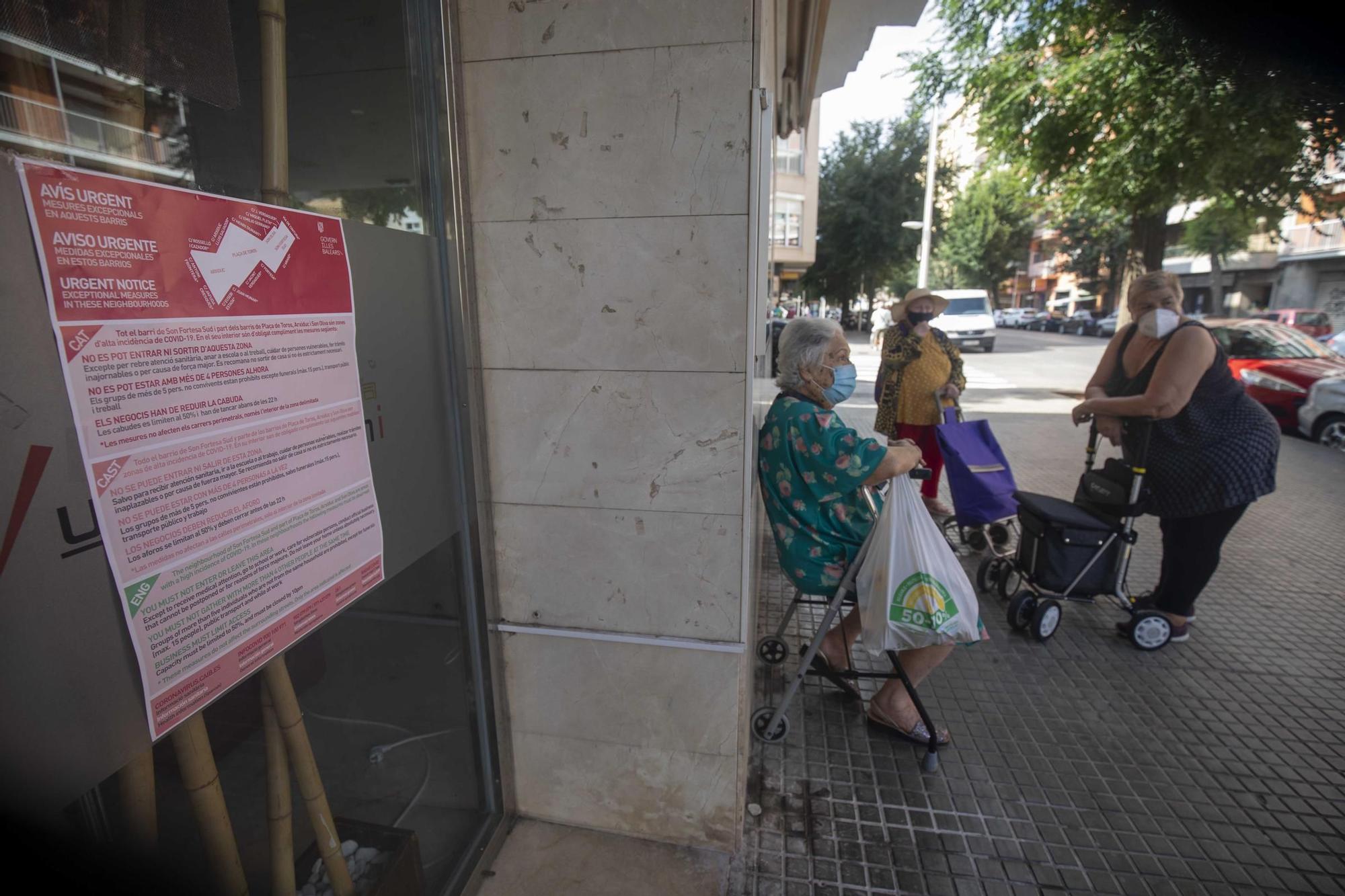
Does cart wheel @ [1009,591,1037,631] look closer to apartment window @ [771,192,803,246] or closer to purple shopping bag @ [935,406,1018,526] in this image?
purple shopping bag @ [935,406,1018,526]

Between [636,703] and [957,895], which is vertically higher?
[636,703]

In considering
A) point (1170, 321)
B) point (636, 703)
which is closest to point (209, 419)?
point (636, 703)

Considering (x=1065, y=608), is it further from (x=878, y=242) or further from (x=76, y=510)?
(x=878, y=242)

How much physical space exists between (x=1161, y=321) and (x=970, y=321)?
2135 centimetres

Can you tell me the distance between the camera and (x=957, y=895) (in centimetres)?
228

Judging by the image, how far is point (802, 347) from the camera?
2611 mm

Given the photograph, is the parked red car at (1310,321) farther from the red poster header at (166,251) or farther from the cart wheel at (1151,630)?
the red poster header at (166,251)

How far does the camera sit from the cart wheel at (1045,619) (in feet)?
12.7

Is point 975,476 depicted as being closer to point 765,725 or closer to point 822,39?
point 765,725

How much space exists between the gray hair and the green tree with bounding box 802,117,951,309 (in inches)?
1211

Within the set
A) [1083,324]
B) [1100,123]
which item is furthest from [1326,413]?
[1083,324]

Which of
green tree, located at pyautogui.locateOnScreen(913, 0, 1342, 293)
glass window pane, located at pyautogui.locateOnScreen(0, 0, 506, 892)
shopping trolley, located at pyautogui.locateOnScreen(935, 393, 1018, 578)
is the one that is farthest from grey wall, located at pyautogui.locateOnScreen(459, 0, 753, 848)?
green tree, located at pyautogui.locateOnScreen(913, 0, 1342, 293)

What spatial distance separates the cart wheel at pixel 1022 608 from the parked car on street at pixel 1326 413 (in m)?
8.14

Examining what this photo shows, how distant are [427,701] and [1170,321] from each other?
399 cm
